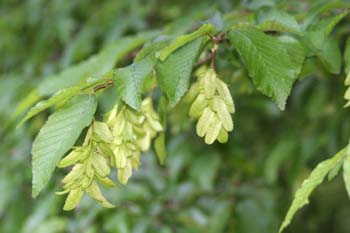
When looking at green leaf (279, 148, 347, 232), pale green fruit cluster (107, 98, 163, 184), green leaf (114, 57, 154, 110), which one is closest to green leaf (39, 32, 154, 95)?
pale green fruit cluster (107, 98, 163, 184)

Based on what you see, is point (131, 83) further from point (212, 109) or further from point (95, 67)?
point (95, 67)

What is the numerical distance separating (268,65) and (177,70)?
15 centimetres

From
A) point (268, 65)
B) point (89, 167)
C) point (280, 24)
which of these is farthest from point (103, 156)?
point (280, 24)

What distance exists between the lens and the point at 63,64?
1.96 metres

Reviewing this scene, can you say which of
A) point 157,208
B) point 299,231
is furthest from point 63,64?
point 299,231

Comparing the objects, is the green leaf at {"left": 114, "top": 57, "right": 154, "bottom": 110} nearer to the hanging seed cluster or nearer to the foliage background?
the hanging seed cluster

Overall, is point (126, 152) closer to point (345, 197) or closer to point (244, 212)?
point (244, 212)

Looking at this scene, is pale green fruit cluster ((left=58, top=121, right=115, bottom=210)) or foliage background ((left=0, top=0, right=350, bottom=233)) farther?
foliage background ((left=0, top=0, right=350, bottom=233))

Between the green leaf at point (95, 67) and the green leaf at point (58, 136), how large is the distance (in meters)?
0.40

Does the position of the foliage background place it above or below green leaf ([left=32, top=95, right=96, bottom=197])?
below

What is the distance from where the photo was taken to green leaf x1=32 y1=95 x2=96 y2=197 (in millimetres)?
878

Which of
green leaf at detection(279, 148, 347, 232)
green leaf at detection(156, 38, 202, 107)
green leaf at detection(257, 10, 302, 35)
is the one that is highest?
green leaf at detection(156, 38, 202, 107)

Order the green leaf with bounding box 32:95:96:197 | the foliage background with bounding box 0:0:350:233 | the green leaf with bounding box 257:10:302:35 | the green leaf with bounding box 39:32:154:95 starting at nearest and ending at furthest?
1. the green leaf with bounding box 32:95:96:197
2. the green leaf with bounding box 257:10:302:35
3. the green leaf with bounding box 39:32:154:95
4. the foliage background with bounding box 0:0:350:233

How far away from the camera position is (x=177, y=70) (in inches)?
37.2
